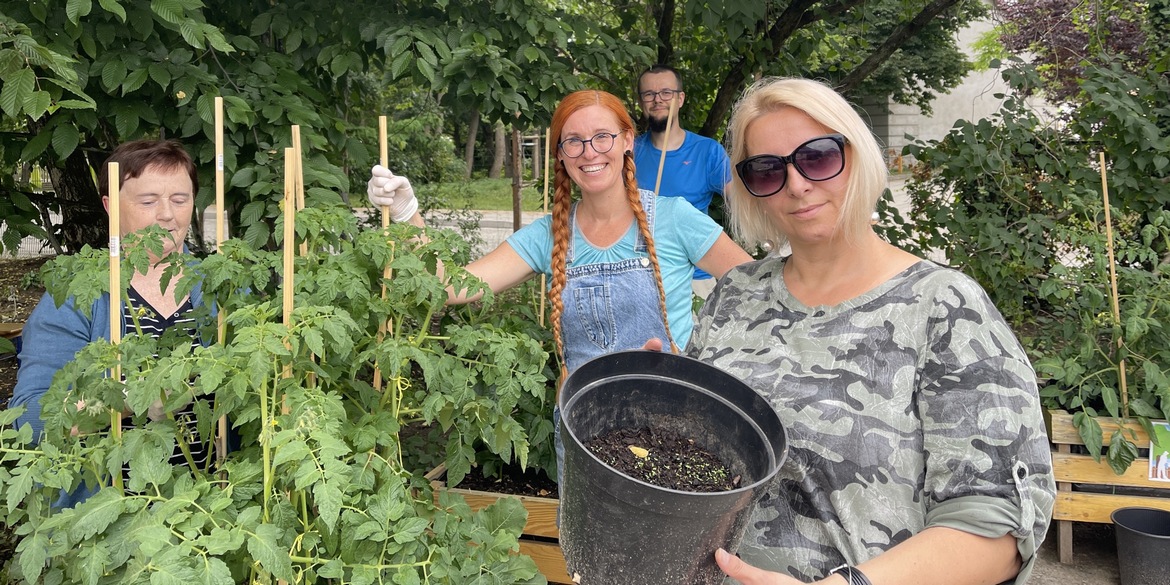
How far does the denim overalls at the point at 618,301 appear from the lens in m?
2.21

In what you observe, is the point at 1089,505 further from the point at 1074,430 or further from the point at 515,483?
the point at 515,483

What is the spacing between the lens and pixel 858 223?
4.23 ft

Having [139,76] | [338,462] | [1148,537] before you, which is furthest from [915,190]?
[338,462]

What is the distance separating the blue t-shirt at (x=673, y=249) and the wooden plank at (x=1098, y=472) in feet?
6.09

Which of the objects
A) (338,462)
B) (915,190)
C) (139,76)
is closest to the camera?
(338,462)

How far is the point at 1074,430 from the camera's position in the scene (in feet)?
10.9

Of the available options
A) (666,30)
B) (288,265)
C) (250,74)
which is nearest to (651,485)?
(288,265)

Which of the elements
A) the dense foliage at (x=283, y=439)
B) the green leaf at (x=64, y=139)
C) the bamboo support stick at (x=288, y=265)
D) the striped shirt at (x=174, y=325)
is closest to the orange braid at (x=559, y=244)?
the dense foliage at (x=283, y=439)

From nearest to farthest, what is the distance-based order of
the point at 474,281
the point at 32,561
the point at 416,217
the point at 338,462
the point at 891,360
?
the point at 891,360 < the point at 338,462 < the point at 32,561 < the point at 474,281 < the point at 416,217

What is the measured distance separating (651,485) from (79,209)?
3.64m

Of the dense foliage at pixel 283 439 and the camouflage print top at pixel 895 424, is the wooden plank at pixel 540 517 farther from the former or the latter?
the camouflage print top at pixel 895 424

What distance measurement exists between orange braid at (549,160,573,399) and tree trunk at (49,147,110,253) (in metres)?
2.50

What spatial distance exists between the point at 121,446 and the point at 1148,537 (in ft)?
10.6

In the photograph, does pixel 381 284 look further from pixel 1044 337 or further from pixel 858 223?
pixel 1044 337
